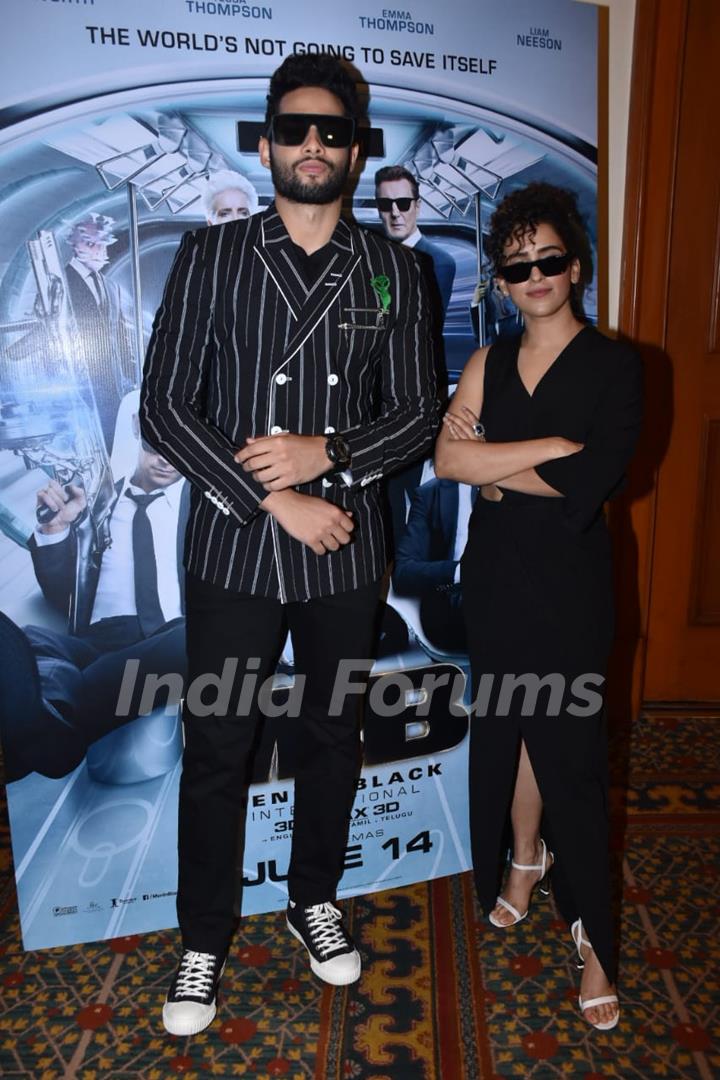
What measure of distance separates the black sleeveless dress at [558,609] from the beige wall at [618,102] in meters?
1.32

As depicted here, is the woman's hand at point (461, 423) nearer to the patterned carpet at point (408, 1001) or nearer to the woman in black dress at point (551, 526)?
the woman in black dress at point (551, 526)

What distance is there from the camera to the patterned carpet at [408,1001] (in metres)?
1.78

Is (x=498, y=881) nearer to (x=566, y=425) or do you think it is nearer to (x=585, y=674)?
(x=585, y=674)

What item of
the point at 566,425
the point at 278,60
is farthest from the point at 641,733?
the point at 278,60

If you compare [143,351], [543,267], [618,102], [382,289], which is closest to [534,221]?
[543,267]

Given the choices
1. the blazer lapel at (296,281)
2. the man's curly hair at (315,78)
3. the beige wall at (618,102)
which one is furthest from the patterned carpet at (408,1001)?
the beige wall at (618,102)

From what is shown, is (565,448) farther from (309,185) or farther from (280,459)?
(309,185)

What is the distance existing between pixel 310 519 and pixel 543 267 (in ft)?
2.30

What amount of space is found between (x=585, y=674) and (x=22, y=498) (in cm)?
129

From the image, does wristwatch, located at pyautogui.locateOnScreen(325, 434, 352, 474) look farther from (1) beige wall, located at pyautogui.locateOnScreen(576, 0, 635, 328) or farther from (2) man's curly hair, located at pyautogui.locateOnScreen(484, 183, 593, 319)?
(1) beige wall, located at pyautogui.locateOnScreen(576, 0, 635, 328)

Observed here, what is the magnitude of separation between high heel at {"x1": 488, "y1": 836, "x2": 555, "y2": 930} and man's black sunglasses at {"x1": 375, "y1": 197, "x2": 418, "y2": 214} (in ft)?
5.30

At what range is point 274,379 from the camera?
172 centimetres

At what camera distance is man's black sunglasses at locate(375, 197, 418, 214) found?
2059mm

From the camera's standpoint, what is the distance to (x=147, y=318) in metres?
1.94
